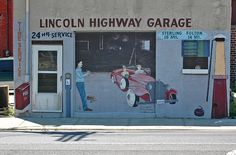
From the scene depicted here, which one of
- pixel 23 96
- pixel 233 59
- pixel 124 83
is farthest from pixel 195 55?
pixel 233 59

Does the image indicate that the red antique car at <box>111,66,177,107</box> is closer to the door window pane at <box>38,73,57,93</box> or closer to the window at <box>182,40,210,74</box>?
the window at <box>182,40,210,74</box>

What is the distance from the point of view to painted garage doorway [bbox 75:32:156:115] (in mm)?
16922

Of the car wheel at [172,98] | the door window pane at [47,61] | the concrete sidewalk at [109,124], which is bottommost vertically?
the concrete sidewalk at [109,124]

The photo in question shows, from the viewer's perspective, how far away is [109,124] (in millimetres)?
15531

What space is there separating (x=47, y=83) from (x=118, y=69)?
7.37 feet

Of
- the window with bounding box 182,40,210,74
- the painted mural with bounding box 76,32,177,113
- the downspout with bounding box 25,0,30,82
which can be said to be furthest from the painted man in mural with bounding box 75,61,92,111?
the window with bounding box 182,40,210,74

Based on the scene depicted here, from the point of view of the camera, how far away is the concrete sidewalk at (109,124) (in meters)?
14.9

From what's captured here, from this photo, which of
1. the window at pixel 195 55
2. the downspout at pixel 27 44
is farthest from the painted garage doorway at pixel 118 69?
the downspout at pixel 27 44

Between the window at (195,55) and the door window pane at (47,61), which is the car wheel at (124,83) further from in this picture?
the door window pane at (47,61)

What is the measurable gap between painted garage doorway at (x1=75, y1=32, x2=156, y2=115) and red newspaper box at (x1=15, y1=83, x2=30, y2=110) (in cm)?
178

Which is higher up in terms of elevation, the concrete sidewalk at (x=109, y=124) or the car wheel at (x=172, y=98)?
the car wheel at (x=172, y=98)

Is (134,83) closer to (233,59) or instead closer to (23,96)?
(23,96)

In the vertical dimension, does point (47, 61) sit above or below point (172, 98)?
above

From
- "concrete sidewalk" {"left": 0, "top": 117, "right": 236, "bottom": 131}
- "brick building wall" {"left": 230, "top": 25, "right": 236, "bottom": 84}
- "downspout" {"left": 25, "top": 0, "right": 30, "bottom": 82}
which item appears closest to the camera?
"concrete sidewalk" {"left": 0, "top": 117, "right": 236, "bottom": 131}
